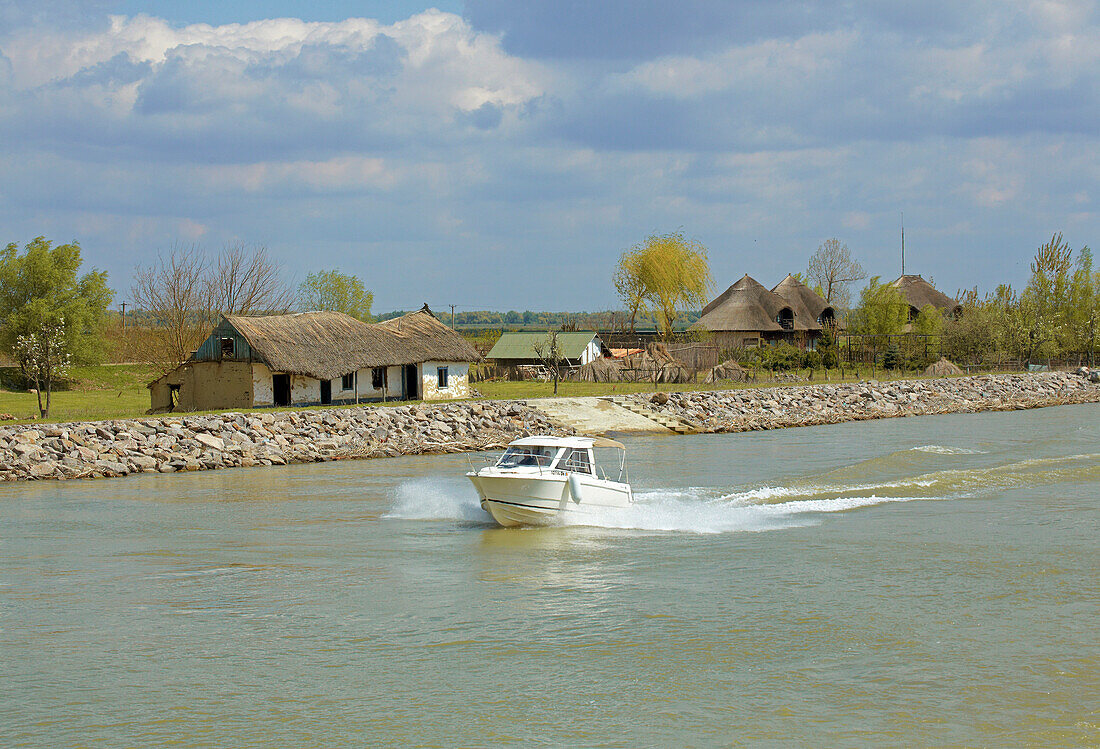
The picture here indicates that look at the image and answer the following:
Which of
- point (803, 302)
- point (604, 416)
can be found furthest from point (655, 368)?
point (803, 302)

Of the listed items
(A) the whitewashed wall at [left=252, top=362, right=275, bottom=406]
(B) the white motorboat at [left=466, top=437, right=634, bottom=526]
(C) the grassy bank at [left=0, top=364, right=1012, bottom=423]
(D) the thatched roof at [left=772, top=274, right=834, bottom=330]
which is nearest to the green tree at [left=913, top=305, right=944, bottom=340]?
(D) the thatched roof at [left=772, top=274, right=834, bottom=330]

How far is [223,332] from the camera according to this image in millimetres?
43656

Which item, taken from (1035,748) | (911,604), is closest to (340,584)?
(911,604)

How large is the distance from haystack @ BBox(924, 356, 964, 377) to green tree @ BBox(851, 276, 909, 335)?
44.2ft

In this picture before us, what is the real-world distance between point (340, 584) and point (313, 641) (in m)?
2.91

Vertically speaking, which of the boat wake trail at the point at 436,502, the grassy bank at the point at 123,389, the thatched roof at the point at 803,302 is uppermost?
the thatched roof at the point at 803,302

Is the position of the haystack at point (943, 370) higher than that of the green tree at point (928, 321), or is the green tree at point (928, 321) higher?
the green tree at point (928, 321)

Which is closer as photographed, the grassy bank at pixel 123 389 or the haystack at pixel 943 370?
the grassy bank at pixel 123 389

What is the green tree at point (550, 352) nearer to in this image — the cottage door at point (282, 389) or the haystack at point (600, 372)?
the haystack at point (600, 372)

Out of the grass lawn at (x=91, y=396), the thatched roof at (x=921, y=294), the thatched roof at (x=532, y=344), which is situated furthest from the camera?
the thatched roof at (x=921, y=294)

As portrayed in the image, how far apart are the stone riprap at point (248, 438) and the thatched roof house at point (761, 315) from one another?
40.5 metres

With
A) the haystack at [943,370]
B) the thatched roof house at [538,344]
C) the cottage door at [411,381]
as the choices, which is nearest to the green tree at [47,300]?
the cottage door at [411,381]

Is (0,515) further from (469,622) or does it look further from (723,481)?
(723,481)

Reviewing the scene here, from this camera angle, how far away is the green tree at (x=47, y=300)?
5541cm
